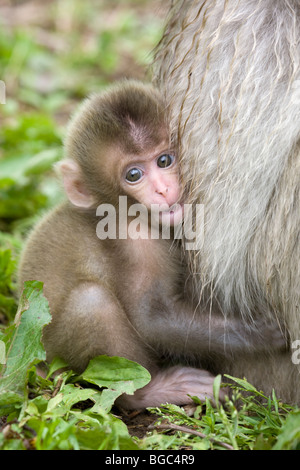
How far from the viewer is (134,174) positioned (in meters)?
3.10

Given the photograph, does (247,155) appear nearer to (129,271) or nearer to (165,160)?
(165,160)

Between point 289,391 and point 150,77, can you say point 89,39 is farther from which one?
point 289,391

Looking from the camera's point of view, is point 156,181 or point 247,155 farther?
point 156,181

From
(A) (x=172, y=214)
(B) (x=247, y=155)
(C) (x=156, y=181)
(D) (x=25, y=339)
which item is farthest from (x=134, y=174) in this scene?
(D) (x=25, y=339)

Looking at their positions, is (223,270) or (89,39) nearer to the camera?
(223,270)

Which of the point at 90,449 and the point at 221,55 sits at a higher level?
the point at 221,55

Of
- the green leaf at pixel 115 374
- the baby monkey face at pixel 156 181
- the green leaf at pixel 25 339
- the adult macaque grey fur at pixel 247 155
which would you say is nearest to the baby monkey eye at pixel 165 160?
the baby monkey face at pixel 156 181

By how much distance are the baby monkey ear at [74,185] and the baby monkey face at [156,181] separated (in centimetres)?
22

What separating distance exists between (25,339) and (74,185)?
2.54ft

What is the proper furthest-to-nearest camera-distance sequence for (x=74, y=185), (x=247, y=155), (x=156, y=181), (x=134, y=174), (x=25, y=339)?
(x=74, y=185), (x=134, y=174), (x=156, y=181), (x=25, y=339), (x=247, y=155)
